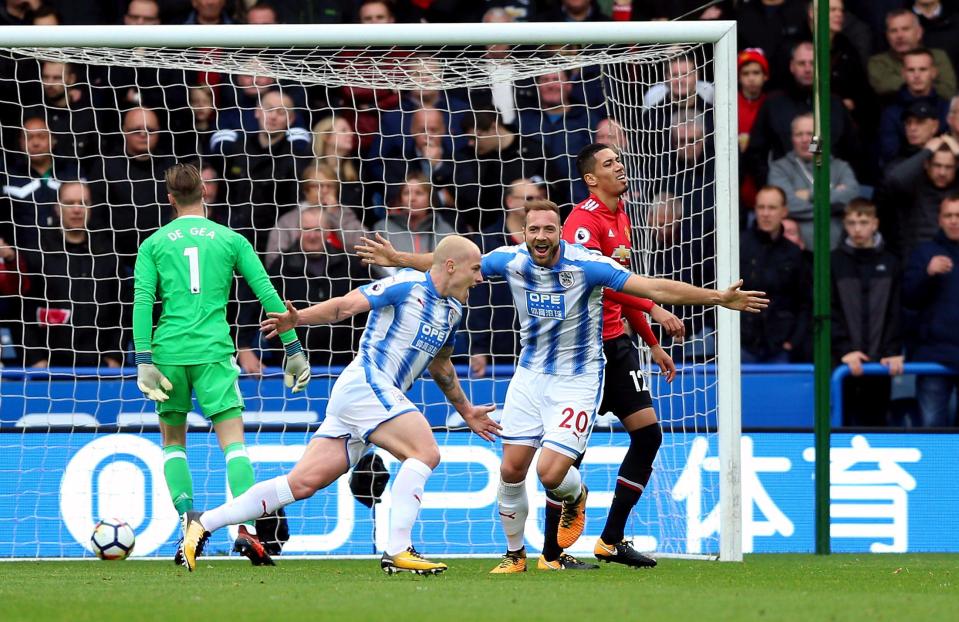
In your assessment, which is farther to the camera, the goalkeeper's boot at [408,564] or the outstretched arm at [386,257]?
the outstretched arm at [386,257]

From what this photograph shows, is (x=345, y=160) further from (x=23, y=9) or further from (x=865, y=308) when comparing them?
(x=865, y=308)

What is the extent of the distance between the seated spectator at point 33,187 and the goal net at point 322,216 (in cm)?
2

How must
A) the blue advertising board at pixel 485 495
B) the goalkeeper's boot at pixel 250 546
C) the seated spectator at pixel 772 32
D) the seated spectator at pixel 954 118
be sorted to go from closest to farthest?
1. the goalkeeper's boot at pixel 250 546
2. the blue advertising board at pixel 485 495
3. the seated spectator at pixel 954 118
4. the seated spectator at pixel 772 32

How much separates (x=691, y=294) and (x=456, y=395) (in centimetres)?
151

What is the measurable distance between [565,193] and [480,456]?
2.93 meters

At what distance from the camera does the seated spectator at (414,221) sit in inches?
424

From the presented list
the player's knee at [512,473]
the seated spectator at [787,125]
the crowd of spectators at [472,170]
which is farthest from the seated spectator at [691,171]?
the player's knee at [512,473]

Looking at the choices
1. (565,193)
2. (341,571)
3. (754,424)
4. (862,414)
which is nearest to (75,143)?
(565,193)

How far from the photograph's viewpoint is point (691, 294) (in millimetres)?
7223

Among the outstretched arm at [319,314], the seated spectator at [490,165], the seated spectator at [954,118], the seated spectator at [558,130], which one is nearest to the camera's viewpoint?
the outstretched arm at [319,314]

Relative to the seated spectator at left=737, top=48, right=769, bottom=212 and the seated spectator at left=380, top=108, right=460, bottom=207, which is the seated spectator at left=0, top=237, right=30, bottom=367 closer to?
the seated spectator at left=380, top=108, right=460, bottom=207

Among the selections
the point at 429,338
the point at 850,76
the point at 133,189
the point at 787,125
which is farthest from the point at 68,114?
the point at 850,76

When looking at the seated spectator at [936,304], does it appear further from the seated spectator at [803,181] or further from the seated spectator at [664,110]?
the seated spectator at [664,110]

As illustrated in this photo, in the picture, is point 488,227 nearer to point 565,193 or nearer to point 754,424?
point 565,193
